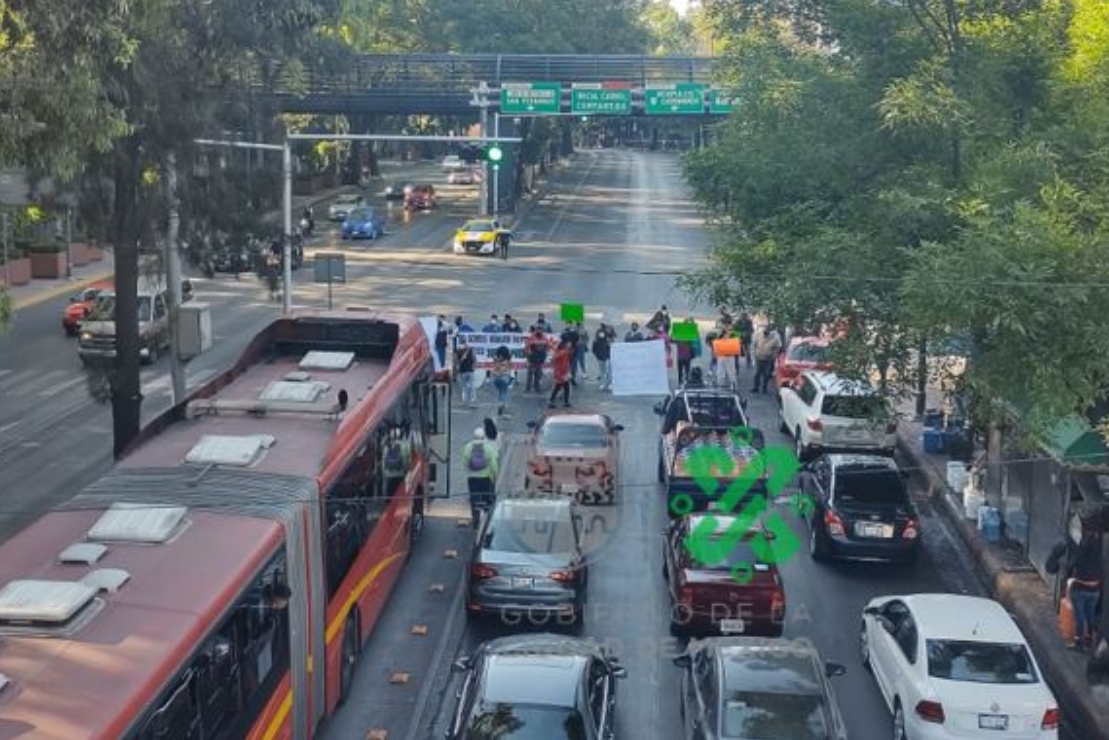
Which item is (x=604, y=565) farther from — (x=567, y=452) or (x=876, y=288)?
(x=876, y=288)

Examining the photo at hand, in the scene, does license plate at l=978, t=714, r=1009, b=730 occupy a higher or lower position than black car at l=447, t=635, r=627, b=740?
lower

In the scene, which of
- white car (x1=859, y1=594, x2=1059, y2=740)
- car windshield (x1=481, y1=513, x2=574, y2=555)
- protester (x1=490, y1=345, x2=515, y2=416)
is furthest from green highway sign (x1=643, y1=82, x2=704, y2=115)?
white car (x1=859, y1=594, x2=1059, y2=740)

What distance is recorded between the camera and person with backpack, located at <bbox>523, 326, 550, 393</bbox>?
30.6 metres

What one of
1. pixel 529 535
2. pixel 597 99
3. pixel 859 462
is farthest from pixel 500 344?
pixel 597 99

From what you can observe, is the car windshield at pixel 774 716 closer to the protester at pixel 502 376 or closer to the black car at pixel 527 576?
the black car at pixel 527 576

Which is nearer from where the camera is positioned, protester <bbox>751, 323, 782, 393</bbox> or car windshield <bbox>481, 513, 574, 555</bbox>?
car windshield <bbox>481, 513, 574, 555</bbox>

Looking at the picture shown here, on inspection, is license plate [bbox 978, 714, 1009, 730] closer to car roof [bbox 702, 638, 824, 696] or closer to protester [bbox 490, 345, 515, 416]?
car roof [bbox 702, 638, 824, 696]

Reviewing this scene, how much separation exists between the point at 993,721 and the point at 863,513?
635cm

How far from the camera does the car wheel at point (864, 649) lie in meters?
16.2

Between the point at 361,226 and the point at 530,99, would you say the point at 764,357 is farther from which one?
the point at 530,99

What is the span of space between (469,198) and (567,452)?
6037 cm

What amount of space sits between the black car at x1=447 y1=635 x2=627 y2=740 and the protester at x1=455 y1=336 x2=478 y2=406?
16007 mm

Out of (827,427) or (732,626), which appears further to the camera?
(827,427)

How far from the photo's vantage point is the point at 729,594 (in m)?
16.4
